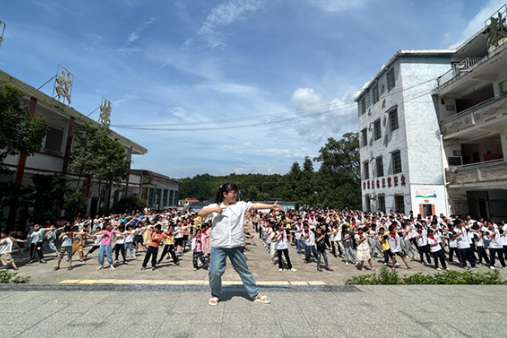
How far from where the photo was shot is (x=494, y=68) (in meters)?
14.4

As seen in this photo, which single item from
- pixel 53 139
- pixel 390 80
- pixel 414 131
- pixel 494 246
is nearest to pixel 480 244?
pixel 494 246

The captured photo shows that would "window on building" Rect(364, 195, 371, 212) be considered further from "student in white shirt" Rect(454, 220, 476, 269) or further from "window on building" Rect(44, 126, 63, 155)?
"window on building" Rect(44, 126, 63, 155)

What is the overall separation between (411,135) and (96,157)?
2200 centimetres

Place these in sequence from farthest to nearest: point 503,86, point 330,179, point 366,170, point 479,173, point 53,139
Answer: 1. point 330,179
2. point 366,170
3. point 53,139
4. point 479,173
5. point 503,86

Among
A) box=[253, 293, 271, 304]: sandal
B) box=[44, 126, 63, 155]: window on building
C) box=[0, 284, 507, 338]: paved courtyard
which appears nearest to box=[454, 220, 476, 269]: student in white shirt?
box=[0, 284, 507, 338]: paved courtyard

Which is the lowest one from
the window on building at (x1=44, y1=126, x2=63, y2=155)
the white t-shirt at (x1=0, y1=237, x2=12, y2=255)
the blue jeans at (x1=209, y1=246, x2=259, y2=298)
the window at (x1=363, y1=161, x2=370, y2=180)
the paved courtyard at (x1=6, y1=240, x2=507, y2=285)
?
the paved courtyard at (x1=6, y1=240, x2=507, y2=285)

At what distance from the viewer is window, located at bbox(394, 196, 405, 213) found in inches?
724

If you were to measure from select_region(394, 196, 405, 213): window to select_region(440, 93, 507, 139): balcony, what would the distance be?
17.7ft

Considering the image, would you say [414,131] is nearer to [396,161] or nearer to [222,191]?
[396,161]

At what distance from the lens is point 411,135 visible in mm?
18000

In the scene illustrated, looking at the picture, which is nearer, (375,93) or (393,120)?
(393,120)

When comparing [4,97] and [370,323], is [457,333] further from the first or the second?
[4,97]

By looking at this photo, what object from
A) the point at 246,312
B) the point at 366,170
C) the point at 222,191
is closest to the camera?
the point at 246,312

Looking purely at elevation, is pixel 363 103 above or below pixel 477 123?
above
